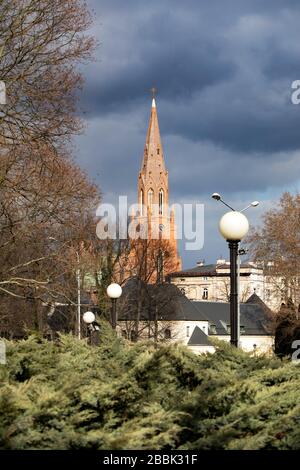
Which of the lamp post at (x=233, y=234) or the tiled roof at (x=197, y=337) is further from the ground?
the lamp post at (x=233, y=234)

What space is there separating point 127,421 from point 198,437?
0.50m

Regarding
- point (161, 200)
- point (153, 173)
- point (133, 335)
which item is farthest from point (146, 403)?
point (161, 200)

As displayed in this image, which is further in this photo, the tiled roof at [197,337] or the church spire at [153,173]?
the church spire at [153,173]

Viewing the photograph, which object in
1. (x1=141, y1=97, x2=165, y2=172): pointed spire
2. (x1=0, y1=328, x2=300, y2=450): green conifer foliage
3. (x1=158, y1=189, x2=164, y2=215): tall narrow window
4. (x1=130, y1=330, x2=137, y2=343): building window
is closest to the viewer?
(x1=0, y1=328, x2=300, y2=450): green conifer foliage

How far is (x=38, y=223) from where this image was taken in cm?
2217

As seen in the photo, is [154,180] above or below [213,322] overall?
above

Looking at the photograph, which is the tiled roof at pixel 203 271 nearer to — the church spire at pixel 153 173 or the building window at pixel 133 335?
the church spire at pixel 153 173

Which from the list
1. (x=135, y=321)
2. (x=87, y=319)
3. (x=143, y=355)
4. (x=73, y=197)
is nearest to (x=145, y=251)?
(x=135, y=321)

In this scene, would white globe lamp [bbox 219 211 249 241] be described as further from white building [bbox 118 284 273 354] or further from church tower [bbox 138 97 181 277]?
church tower [bbox 138 97 181 277]

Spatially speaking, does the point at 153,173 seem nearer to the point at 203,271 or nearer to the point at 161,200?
the point at 161,200

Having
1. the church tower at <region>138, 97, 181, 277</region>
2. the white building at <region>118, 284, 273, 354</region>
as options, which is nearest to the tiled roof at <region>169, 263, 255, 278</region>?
the church tower at <region>138, 97, 181, 277</region>

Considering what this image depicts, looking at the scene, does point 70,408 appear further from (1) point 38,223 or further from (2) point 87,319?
(2) point 87,319

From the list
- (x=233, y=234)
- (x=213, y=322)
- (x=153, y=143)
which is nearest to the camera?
(x=233, y=234)

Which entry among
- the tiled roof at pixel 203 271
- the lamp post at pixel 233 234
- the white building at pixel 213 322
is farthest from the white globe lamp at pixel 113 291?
the tiled roof at pixel 203 271
